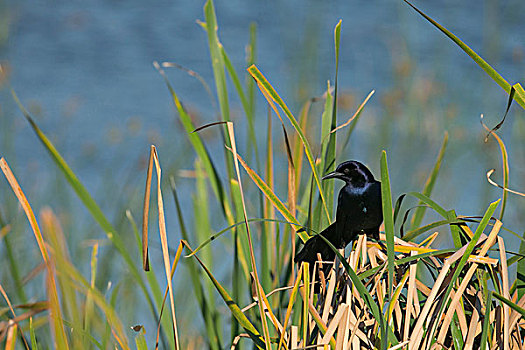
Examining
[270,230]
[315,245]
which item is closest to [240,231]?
[270,230]

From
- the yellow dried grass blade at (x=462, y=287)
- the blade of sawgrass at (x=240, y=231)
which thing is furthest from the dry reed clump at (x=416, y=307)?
the blade of sawgrass at (x=240, y=231)

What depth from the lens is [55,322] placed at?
1.09 ft

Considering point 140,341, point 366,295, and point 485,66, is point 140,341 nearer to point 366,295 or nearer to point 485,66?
point 366,295

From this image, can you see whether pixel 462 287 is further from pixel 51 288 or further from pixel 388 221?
pixel 51 288

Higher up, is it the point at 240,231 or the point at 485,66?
the point at 485,66

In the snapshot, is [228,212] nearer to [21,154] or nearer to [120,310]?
[120,310]

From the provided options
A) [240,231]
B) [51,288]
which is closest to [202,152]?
[240,231]

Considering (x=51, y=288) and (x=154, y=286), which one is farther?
(x=154, y=286)

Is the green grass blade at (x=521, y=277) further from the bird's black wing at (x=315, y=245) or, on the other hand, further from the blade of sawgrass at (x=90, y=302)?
the blade of sawgrass at (x=90, y=302)

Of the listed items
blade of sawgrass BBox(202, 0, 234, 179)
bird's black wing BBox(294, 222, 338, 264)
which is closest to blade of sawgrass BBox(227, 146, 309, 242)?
bird's black wing BBox(294, 222, 338, 264)

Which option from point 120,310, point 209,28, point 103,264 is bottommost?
point 120,310

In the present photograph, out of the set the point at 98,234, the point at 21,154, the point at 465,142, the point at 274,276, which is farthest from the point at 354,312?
the point at 21,154

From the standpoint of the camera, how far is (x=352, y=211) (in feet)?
1.18

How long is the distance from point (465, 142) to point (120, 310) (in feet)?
2.80
